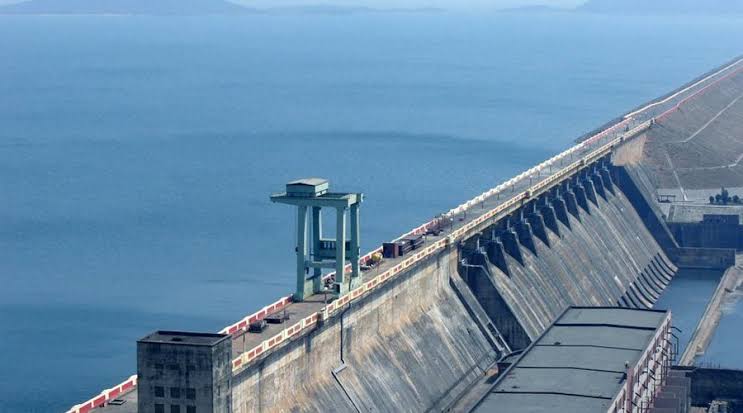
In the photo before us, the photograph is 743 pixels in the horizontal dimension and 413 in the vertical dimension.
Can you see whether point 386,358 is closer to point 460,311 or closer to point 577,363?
point 577,363

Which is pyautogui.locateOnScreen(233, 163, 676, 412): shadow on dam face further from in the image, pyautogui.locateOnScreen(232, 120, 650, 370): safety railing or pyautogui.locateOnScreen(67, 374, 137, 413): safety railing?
pyautogui.locateOnScreen(67, 374, 137, 413): safety railing

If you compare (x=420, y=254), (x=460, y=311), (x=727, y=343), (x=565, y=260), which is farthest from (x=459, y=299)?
(x=727, y=343)

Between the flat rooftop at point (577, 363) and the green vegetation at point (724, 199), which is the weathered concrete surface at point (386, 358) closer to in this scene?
the flat rooftop at point (577, 363)

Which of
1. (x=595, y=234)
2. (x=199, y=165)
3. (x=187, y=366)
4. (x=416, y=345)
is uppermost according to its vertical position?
(x=199, y=165)

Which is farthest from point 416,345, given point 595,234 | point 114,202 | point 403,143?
point 403,143

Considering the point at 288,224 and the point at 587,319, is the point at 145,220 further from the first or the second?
the point at 587,319

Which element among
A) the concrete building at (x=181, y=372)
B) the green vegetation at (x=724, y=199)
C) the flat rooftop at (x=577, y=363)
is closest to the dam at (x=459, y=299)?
the concrete building at (x=181, y=372)

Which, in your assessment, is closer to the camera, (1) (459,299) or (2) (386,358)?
(2) (386,358)
